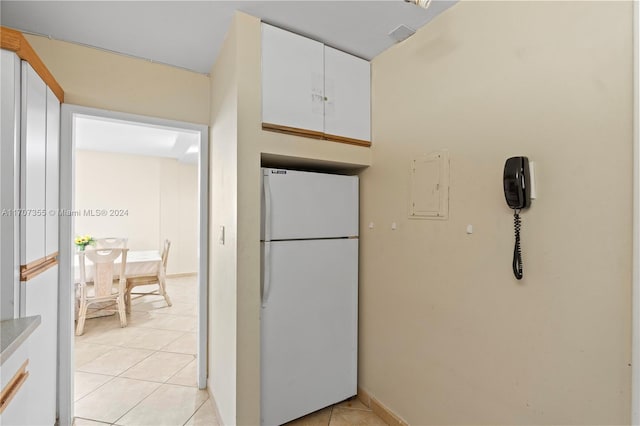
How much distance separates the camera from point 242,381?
5.60 ft

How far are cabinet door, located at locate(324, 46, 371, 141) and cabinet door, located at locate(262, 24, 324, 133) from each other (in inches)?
2.5

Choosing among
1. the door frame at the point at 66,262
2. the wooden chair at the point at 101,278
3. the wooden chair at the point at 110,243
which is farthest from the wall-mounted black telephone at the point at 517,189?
the wooden chair at the point at 110,243

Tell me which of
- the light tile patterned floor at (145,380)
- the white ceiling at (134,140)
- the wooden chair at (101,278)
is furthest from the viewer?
the white ceiling at (134,140)

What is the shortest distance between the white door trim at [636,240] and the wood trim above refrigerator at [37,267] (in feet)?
7.95

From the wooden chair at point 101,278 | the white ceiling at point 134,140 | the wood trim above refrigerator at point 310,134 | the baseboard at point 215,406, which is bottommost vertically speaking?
the baseboard at point 215,406

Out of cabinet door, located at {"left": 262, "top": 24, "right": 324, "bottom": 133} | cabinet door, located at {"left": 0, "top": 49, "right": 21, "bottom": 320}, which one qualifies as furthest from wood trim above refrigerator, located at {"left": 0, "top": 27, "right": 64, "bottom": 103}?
cabinet door, located at {"left": 262, "top": 24, "right": 324, "bottom": 133}

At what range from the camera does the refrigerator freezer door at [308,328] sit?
1858 mm

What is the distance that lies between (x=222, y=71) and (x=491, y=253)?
2.01m

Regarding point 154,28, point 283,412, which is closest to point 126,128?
point 154,28

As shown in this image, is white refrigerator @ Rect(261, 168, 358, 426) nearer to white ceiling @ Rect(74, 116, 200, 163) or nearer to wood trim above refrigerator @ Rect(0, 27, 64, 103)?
wood trim above refrigerator @ Rect(0, 27, 64, 103)

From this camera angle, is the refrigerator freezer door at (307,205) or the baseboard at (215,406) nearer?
the refrigerator freezer door at (307,205)

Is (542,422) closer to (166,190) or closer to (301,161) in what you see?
(301,161)

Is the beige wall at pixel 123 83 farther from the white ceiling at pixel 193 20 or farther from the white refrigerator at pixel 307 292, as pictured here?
the white refrigerator at pixel 307 292

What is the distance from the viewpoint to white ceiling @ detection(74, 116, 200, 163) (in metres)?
4.29
